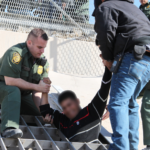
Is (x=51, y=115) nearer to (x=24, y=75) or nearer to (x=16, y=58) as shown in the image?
(x=24, y=75)

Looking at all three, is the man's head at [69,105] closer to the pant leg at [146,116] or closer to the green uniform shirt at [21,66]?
the green uniform shirt at [21,66]

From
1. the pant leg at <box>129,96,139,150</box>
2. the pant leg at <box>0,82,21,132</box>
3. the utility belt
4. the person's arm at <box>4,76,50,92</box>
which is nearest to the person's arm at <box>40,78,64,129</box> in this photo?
the person's arm at <box>4,76,50,92</box>

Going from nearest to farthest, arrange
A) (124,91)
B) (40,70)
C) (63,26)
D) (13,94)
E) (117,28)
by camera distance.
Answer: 1. (124,91)
2. (117,28)
3. (13,94)
4. (40,70)
5. (63,26)

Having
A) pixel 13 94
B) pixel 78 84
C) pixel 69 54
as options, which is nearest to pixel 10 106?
pixel 13 94

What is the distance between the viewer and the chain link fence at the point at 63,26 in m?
4.98

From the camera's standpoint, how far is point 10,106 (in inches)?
81.6

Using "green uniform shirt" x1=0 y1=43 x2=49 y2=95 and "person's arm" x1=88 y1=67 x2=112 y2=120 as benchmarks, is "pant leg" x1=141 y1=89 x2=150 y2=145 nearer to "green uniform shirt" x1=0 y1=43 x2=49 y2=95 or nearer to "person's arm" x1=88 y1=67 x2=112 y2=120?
"person's arm" x1=88 y1=67 x2=112 y2=120

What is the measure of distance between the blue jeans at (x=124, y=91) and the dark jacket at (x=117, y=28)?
12 cm

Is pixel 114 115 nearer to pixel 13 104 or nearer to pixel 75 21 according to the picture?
pixel 13 104

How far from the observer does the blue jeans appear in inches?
63.6

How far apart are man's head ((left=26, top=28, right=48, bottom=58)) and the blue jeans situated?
946mm

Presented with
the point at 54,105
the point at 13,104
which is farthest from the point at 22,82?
the point at 54,105

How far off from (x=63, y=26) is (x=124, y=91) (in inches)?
152

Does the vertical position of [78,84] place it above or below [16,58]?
below
